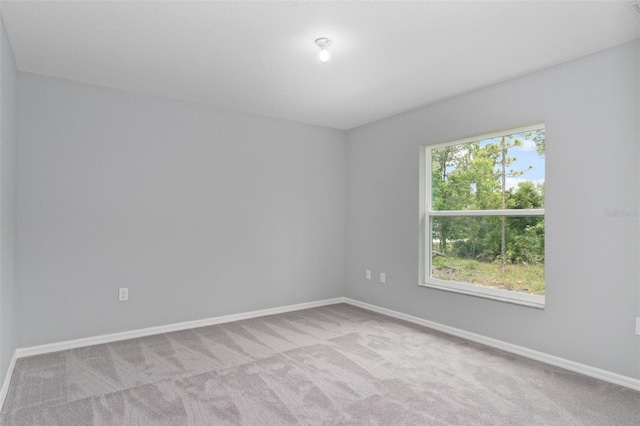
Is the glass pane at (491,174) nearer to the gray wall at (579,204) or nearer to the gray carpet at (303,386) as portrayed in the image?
the gray wall at (579,204)

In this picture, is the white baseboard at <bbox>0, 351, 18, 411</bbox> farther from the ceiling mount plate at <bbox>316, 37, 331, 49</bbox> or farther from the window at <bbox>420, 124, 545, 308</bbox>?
the window at <bbox>420, 124, 545, 308</bbox>

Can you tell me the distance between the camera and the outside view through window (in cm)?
329

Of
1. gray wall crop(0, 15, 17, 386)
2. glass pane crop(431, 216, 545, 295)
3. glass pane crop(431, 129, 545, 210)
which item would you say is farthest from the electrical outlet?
glass pane crop(431, 129, 545, 210)

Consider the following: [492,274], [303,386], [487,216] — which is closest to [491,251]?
[492,274]

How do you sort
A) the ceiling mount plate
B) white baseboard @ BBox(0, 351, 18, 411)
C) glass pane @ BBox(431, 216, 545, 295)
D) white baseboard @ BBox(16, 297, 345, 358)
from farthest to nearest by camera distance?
glass pane @ BBox(431, 216, 545, 295) < white baseboard @ BBox(16, 297, 345, 358) < the ceiling mount plate < white baseboard @ BBox(0, 351, 18, 411)

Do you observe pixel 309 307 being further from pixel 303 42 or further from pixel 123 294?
pixel 303 42

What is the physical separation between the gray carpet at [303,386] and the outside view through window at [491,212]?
74 centimetres

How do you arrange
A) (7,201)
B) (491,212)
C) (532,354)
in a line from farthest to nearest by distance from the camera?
(491,212)
(532,354)
(7,201)

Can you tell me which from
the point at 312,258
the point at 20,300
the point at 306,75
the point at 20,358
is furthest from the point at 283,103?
the point at 20,358

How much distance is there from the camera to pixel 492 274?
3578 mm

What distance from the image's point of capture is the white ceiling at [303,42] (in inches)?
89.0

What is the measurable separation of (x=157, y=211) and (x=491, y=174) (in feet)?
11.1

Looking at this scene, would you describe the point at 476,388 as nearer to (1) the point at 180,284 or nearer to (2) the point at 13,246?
(1) the point at 180,284

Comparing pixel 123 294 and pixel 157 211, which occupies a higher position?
pixel 157 211
